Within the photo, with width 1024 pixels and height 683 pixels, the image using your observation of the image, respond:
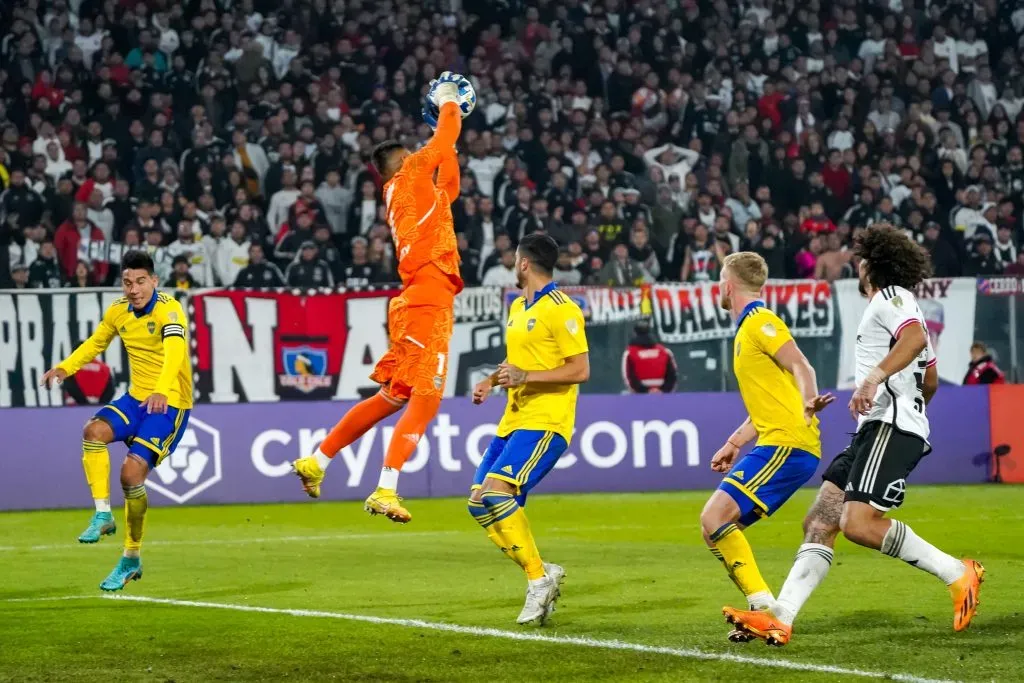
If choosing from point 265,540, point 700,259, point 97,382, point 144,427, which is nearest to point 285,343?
point 97,382

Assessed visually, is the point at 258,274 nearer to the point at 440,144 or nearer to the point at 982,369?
the point at 982,369

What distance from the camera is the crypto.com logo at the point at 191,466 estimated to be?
18141 mm

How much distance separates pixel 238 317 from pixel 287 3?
782 centimetres

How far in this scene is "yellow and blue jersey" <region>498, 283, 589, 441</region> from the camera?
8977 millimetres

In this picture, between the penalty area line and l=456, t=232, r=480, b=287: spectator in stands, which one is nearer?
the penalty area line

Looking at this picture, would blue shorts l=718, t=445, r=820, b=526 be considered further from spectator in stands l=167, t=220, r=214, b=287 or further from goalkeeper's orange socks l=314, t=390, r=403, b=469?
spectator in stands l=167, t=220, r=214, b=287

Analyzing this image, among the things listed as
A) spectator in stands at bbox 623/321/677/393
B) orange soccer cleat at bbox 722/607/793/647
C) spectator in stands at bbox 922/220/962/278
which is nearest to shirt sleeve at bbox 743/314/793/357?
orange soccer cleat at bbox 722/607/793/647

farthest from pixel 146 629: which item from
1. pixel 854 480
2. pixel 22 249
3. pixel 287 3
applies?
pixel 287 3

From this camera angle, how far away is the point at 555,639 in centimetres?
827

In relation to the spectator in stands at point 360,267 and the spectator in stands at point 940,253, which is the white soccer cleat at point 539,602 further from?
the spectator in stands at point 940,253

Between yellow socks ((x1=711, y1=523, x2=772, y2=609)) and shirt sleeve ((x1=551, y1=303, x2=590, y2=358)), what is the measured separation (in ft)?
5.04

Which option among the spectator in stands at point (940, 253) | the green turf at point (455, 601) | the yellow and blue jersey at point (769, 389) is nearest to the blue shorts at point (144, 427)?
the green turf at point (455, 601)

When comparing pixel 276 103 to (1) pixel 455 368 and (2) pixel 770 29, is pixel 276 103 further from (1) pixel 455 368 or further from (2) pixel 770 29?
(2) pixel 770 29

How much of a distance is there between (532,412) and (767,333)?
1618 millimetres
